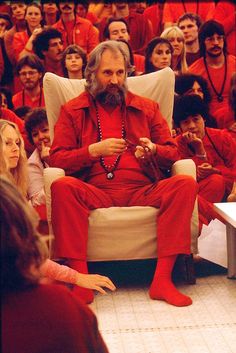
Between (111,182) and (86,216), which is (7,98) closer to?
(111,182)

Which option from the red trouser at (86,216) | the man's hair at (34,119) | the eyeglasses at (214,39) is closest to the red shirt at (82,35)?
the eyeglasses at (214,39)

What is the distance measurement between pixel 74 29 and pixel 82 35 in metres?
0.11

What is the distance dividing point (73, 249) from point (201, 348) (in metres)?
0.83

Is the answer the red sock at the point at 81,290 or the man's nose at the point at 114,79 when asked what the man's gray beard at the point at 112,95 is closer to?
the man's nose at the point at 114,79

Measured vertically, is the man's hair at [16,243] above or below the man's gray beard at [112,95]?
above

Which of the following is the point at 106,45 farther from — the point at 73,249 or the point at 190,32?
the point at 190,32

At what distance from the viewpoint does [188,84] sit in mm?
4793

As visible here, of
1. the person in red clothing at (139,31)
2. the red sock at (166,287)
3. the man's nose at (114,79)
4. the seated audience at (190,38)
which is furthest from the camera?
the person in red clothing at (139,31)

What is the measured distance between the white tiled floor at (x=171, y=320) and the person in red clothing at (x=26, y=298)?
1534 mm

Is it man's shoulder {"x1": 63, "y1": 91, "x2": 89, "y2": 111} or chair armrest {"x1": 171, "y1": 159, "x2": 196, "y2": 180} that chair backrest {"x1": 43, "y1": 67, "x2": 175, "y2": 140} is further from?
chair armrest {"x1": 171, "y1": 159, "x2": 196, "y2": 180}

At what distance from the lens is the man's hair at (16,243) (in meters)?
1.24

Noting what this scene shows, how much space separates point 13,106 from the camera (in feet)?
18.0

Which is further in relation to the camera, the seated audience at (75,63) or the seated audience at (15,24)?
the seated audience at (15,24)

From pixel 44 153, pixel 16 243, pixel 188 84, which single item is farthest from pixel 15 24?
pixel 16 243
